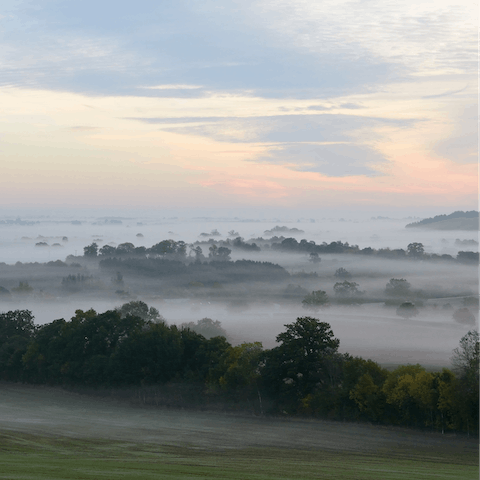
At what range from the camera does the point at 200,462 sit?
28.4 metres

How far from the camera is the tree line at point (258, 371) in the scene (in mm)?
43875

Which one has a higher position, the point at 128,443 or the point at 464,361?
the point at 464,361

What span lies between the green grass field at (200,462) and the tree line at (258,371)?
6.57 meters

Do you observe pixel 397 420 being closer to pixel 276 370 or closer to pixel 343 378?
pixel 343 378

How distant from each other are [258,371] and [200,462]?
90.0ft

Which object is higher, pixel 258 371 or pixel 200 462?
pixel 258 371

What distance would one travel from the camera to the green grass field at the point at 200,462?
23344 mm

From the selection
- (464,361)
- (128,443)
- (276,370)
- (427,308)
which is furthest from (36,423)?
(427,308)

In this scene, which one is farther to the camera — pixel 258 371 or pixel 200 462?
pixel 258 371

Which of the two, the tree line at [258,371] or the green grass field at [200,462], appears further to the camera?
the tree line at [258,371]

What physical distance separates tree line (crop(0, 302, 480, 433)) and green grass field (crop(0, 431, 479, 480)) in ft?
21.6

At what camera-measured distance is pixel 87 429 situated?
4403 cm

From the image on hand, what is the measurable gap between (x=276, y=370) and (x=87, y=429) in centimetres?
1793

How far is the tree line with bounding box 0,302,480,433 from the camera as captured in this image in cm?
4388
